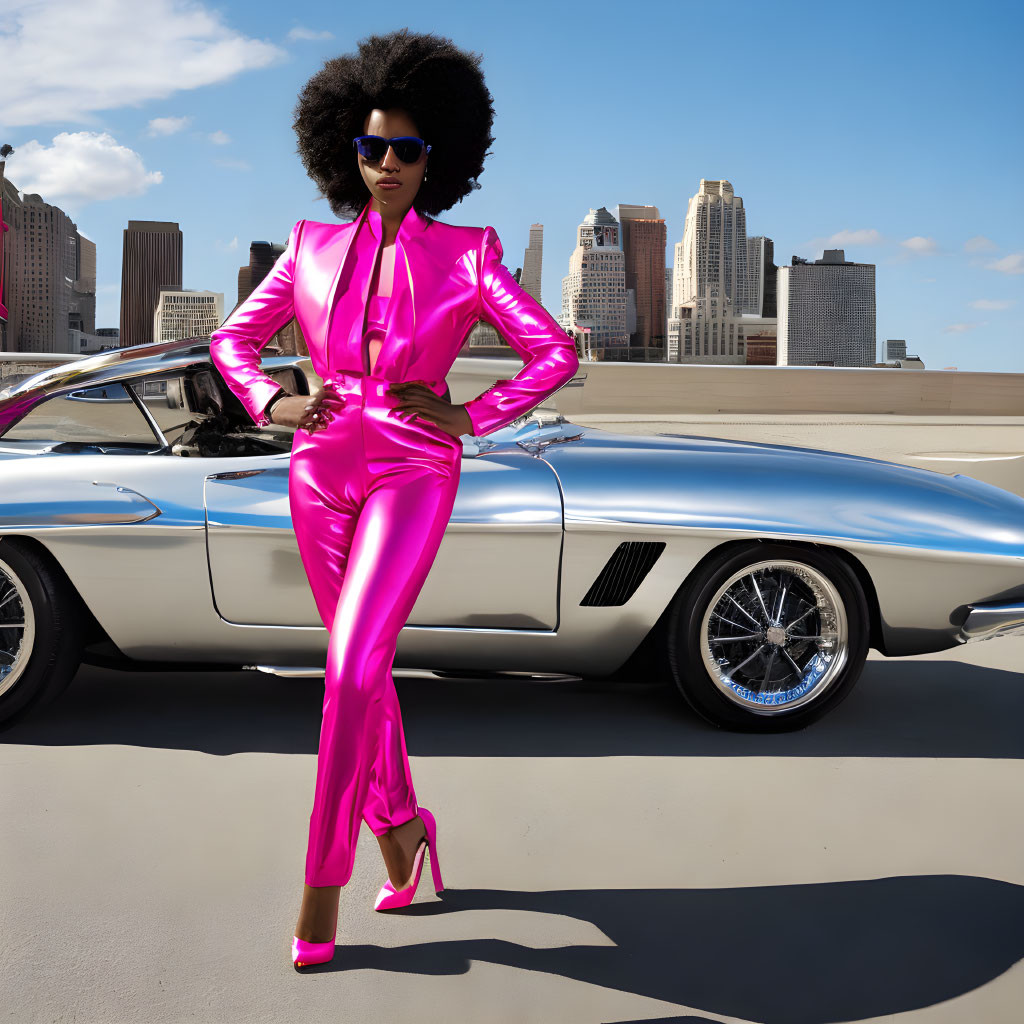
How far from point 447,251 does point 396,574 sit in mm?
636

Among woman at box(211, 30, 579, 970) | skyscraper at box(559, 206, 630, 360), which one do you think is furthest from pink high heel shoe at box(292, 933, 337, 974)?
skyscraper at box(559, 206, 630, 360)

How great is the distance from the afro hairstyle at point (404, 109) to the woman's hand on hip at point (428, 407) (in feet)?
1.82

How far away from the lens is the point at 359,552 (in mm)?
2170

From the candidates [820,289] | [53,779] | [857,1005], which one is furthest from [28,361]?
[820,289]

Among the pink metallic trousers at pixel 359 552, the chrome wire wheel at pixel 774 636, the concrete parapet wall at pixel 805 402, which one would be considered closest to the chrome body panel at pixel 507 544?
the chrome wire wheel at pixel 774 636

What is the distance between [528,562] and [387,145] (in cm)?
150

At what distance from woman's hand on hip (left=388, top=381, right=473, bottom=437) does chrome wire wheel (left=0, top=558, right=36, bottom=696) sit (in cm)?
198

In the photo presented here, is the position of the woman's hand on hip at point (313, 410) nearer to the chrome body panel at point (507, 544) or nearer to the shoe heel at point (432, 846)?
the shoe heel at point (432, 846)

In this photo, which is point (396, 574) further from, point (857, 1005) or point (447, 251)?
point (857, 1005)

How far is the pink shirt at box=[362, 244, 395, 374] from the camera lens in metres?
2.19

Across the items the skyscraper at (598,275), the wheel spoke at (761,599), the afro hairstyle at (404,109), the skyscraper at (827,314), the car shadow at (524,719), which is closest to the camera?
the afro hairstyle at (404,109)

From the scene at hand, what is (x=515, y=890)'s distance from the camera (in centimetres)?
256

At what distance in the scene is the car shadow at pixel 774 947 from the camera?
2.14 metres

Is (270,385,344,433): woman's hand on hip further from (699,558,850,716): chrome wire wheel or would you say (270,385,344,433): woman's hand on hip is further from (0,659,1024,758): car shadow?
(699,558,850,716): chrome wire wheel
